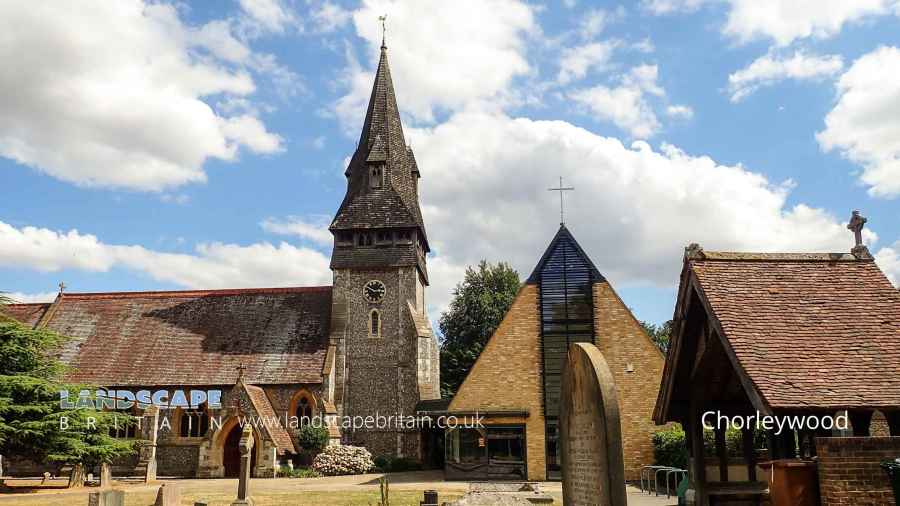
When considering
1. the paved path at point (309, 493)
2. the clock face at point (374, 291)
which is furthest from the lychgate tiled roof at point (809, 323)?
the clock face at point (374, 291)

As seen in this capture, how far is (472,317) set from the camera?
2052 inches

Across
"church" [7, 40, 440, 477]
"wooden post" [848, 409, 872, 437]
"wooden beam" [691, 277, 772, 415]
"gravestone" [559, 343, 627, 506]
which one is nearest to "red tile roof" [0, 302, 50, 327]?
"church" [7, 40, 440, 477]

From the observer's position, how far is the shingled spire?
36.8 m

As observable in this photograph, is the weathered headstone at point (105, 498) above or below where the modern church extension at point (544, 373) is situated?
below

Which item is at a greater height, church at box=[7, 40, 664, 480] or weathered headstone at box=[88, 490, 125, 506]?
church at box=[7, 40, 664, 480]

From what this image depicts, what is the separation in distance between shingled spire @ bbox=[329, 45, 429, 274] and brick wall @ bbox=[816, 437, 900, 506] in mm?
29258

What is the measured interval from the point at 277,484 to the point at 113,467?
11.5 m

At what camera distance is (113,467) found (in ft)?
108

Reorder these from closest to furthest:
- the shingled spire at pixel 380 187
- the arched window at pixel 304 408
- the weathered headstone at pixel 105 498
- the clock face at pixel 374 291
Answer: the weathered headstone at pixel 105 498 → the arched window at pixel 304 408 → the clock face at pixel 374 291 → the shingled spire at pixel 380 187

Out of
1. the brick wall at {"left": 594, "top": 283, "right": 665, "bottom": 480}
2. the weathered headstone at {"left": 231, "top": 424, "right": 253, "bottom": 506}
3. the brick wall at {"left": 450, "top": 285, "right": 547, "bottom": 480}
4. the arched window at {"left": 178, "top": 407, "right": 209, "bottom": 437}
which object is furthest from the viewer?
the arched window at {"left": 178, "top": 407, "right": 209, "bottom": 437}

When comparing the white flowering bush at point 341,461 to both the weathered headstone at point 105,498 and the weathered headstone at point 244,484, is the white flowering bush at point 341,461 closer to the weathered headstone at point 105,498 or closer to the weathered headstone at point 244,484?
the weathered headstone at point 244,484

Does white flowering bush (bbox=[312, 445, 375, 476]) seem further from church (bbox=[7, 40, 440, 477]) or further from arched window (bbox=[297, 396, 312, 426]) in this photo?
arched window (bbox=[297, 396, 312, 426])

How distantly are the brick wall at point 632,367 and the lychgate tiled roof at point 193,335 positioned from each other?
1422cm

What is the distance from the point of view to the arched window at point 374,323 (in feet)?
117
